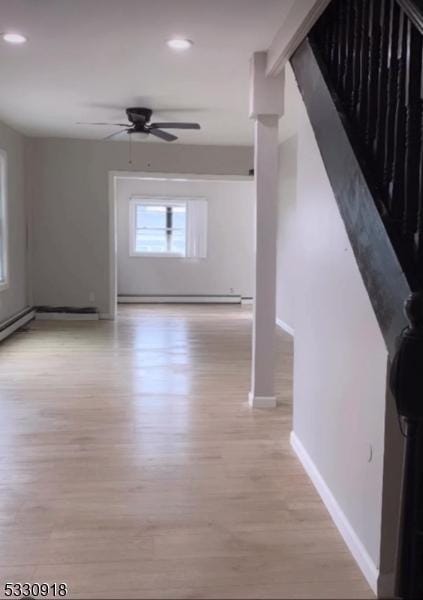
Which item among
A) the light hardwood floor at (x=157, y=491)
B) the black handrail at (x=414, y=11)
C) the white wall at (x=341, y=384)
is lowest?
the light hardwood floor at (x=157, y=491)

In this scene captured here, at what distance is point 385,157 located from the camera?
205 cm

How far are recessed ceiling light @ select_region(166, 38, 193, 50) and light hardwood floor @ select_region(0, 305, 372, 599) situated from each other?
8.34 feet

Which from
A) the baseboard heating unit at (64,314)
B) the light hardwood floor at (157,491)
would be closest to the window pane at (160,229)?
the baseboard heating unit at (64,314)

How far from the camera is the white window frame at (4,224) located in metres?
6.82

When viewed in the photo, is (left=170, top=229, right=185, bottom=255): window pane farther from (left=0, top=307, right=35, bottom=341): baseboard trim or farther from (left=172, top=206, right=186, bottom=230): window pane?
(left=0, top=307, right=35, bottom=341): baseboard trim

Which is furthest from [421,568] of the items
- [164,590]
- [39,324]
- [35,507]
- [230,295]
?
[230,295]

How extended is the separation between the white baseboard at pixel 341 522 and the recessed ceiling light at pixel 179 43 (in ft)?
8.77

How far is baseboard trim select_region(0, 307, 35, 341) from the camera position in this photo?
6598mm

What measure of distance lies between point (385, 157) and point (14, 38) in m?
2.87

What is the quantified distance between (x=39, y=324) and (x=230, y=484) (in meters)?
5.45

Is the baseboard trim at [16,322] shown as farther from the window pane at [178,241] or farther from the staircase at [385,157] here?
the staircase at [385,157]

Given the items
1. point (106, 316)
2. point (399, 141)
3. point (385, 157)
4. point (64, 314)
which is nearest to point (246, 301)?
point (106, 316)

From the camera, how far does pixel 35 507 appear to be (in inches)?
102

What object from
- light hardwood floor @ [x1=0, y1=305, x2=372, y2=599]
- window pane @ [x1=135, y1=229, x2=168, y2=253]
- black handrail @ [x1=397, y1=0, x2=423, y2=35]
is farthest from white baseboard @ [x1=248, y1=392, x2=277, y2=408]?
window pane @ [x1=135, y1=229, x2=168, y2=253]
